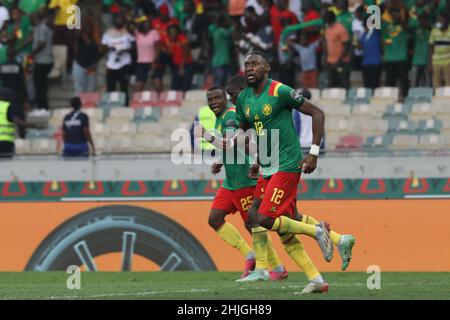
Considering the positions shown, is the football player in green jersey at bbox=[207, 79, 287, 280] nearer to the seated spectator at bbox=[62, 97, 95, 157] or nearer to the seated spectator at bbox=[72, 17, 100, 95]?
the seated spectator at bbox=[62, 97, 95, 157]

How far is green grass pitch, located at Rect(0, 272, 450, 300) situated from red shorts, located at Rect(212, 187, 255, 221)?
88 cm

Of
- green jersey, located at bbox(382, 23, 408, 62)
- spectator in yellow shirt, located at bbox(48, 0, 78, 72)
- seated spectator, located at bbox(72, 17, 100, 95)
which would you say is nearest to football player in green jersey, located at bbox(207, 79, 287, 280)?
green jersey, located at bbox(382, 23, 408, 62)

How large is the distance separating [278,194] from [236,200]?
10.5 ft

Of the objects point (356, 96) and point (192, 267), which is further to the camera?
point (356, 96)

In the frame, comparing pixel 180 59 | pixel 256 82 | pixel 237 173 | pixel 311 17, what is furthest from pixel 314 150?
pixel 180 59

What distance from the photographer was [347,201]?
18203 mm

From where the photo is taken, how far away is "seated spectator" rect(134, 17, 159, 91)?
2361 centimetres

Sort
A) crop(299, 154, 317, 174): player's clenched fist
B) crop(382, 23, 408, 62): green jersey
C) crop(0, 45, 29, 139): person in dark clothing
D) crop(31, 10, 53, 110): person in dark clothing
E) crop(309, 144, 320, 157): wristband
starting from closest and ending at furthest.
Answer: crop(299, 154, 317, 174): player's clenched fist
crop(309, 144, 320, 157): wristband
crop(382, 23, 408, 62): green jersey
crop(0, 45, 29, 139): person in dark clothing
crop(31, 10, 53, 110): person in dark clothing

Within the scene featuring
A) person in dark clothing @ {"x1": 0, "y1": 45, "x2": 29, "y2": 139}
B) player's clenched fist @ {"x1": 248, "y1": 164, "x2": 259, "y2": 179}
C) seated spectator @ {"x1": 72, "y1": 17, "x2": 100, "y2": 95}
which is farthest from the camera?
seated spectator @ {"x1": 72, "y1": 17, "x2": 100, "y2": 95}

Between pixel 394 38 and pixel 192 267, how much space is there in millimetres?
6156

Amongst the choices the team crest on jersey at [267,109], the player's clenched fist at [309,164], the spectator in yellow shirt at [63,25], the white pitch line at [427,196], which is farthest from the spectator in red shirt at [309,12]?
the player's clenched fist at [309,164]
